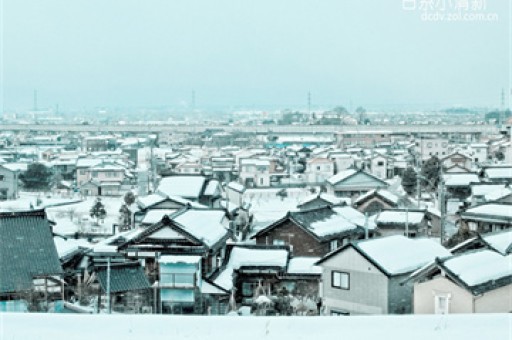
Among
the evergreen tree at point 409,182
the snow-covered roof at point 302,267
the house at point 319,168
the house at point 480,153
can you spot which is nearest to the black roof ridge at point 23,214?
the snow-covered roof at point 302,267

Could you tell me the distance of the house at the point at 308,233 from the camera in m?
8.34

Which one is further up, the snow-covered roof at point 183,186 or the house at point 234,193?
the snow-covered roof at point 183,186

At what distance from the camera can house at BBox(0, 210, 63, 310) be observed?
570 cm

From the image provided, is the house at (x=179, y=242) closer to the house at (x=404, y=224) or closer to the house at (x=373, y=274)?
the house at (x=373, y=274)

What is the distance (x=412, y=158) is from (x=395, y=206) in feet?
39.2

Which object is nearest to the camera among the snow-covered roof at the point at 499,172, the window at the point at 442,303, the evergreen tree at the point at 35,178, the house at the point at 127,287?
the window at the point at 442,303

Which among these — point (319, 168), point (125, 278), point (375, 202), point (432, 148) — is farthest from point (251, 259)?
point (432, 148)

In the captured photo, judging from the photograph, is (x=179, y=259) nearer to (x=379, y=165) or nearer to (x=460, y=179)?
(x=460, y=179)

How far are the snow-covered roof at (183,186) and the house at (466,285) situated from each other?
263 inches

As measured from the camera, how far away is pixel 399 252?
5660 mm

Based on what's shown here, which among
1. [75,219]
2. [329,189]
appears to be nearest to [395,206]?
[329,189]

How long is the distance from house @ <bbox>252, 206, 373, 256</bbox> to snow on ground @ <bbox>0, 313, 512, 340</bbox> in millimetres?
5405

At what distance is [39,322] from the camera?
2801 mm

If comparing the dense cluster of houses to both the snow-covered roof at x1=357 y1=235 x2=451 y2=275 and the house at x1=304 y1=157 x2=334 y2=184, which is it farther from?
the house at x1=304 y1=157 x2=334 y2=184
